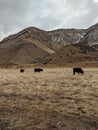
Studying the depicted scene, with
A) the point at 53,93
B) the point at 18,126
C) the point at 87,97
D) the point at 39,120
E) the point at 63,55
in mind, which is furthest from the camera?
the point at 63,55

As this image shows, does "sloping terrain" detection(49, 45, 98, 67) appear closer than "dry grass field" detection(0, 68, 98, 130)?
No

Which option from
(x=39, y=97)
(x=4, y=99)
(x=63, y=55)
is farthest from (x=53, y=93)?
(x=63, y=55)

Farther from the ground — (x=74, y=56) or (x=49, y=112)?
(x=74, y=56)

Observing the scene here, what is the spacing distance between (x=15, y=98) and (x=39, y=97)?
165cm

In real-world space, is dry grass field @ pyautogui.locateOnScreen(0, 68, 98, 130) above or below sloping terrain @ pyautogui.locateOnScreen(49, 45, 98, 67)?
below

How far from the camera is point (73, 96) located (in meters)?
22.4

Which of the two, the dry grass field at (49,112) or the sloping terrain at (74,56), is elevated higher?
the sloping terrain at (74,56)

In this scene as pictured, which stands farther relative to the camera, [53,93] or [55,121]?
[53,93]

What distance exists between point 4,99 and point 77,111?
A: 6.51 metres

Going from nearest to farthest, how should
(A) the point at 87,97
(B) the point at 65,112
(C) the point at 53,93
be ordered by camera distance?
1. (B) the point at 65,112
2. (A) the point at 87,97
3. (C) the point at 53,93

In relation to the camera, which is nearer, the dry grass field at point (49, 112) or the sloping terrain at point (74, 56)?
the dry grass field at point (49, 112)

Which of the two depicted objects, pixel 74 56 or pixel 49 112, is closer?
pixel 49 112

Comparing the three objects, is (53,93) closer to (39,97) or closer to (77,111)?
(39,97)

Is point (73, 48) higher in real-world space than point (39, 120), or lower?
higher
